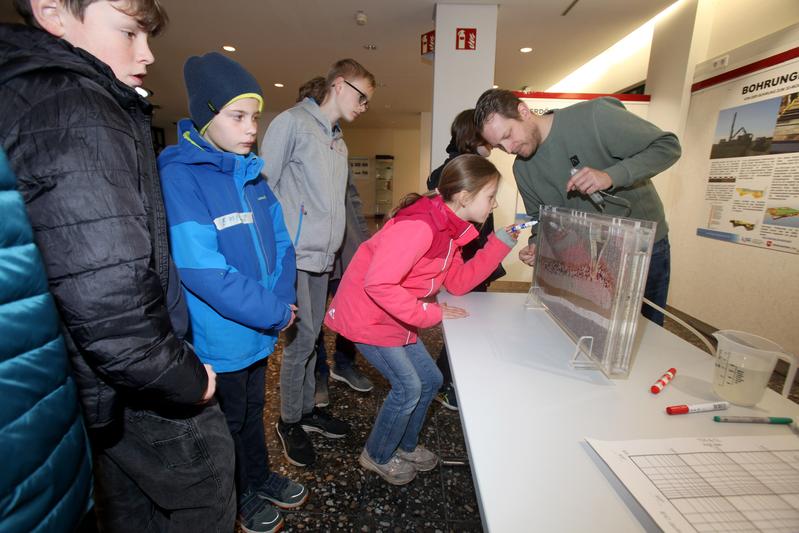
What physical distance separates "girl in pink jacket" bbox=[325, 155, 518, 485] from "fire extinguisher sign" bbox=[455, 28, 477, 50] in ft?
7.48

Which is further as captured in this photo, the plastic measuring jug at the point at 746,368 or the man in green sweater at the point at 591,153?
the man in green sweater at the point at 591,153

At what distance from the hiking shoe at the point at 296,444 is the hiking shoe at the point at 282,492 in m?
0.16

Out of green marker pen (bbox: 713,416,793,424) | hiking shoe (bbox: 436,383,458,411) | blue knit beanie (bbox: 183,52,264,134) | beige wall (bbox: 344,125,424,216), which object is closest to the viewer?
green marker pen (bbox: 713,416,793,424)

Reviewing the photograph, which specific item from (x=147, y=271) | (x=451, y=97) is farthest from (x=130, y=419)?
(x=451, y=97)

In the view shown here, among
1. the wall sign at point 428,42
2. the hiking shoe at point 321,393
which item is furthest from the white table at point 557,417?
the wall sign at point 428,42

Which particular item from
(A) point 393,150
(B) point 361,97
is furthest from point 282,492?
(A) point 393,150

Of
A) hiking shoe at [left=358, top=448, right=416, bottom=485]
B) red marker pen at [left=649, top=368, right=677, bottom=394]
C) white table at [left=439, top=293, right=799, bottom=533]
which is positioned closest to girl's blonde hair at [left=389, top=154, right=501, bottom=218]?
white table at [left=439, top=293, right=799, bottom=533]

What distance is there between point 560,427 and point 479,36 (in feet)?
10.8

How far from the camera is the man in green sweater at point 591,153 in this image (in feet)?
4.18

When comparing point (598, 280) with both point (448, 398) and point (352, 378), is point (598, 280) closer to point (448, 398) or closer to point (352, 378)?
point (448, 398)

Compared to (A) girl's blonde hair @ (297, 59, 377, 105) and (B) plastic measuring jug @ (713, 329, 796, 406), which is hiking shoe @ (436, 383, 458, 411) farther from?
(A) girl's blonde hair @ (297, 59, 377, 105)

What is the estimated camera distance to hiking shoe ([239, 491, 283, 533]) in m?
1.27

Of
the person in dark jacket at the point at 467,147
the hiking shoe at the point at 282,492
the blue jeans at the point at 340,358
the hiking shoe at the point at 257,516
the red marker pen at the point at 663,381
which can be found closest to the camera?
the red marker pen at the point at 663,381

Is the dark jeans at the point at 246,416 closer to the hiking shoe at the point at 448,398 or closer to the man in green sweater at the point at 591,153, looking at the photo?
the hiking shoe at the point at 448,398
